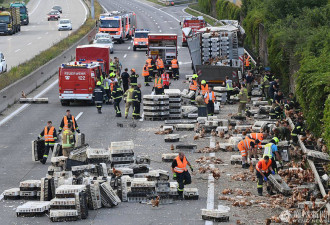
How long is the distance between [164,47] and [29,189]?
3046 cm

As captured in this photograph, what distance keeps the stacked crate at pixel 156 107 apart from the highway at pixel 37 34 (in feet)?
73.5

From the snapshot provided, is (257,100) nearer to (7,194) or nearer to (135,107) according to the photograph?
(135,107)

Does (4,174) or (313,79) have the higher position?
(313,79)

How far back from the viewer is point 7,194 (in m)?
21.0

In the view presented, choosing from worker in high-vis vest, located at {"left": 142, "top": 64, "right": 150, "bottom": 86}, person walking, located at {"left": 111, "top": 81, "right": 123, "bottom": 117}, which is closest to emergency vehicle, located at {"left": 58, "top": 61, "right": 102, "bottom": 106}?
person walking, located at {"left": 111, "top": 81, "right": 123, "bottom": 117}

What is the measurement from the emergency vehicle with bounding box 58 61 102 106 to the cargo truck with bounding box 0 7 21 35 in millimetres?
44974

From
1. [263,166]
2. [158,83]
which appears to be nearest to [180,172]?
[263,166]

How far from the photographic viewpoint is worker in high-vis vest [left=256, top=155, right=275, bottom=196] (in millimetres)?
20844

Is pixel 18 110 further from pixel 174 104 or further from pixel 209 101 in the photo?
pixel 209 101

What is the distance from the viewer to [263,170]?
2105 centimetres

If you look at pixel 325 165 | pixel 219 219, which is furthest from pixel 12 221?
pixel 325 165

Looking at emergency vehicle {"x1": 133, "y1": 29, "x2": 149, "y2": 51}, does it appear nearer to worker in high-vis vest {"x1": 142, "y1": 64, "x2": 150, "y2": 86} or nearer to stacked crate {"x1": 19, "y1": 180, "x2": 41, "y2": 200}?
worker in high-vis vest {"x1": 142, "y1": 64, "x2": 150, "y2": 86}

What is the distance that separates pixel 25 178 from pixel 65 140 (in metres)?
2.12

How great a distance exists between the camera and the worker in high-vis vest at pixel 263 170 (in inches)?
821
